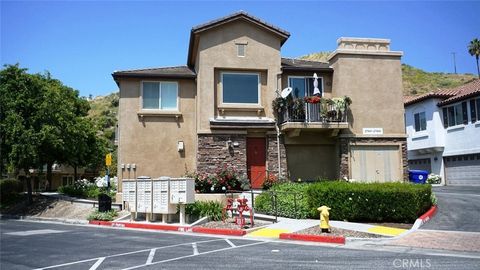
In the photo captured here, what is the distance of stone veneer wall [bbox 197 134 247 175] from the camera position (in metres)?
20.8

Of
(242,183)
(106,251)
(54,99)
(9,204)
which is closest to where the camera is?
(106,251)

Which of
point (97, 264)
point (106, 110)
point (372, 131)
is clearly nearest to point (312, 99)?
point (372, 131)

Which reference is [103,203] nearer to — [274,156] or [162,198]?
[162,198]

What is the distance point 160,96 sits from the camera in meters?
22.4

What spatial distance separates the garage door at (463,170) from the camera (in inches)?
1184

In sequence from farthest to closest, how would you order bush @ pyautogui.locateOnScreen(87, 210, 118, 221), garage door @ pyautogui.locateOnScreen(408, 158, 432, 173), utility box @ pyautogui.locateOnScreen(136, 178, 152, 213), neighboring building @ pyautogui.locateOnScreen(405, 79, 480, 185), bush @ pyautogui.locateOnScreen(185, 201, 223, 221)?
garage door @ pyautogui.locateOnScreen(408, 158, 432, 173), neighboring building @ pyautogui.locateOnScreen(405, 79, 480, 185), bush @ pyautogui.locateOnScreen(87, 210, 118, 221), utility box @ pyautogui.locateOnScreen(136, 178, 152, 213), bush @ pyautogui.locateOnScreen(185, 201, 223, 221)

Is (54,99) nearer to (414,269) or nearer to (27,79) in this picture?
(27,79)

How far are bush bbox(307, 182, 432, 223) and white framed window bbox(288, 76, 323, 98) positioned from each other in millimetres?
8105

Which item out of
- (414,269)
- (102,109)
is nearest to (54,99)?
(414,269)

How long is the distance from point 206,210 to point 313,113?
8064 mm

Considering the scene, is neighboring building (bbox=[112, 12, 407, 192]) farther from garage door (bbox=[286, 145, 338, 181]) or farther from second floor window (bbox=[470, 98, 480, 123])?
second floor window (bbox=[470, 98, 480, 123])

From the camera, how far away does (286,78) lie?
2256 cm

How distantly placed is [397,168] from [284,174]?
6.03 m

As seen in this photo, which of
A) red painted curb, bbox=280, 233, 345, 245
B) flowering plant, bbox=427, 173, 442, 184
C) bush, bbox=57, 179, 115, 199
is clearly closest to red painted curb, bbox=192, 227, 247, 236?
red painted curb, bbox=280, 233, 345, 245
